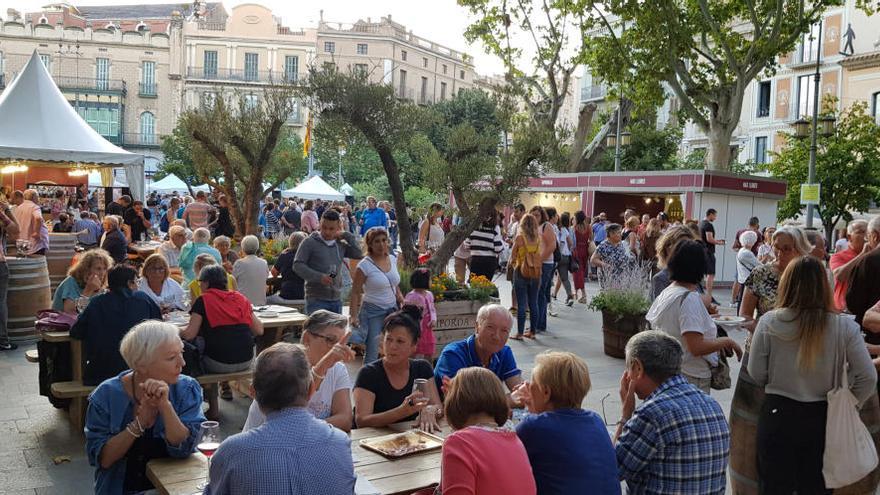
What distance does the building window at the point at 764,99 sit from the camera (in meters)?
37.9

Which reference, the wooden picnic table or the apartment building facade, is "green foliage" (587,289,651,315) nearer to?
the wooden picnic table

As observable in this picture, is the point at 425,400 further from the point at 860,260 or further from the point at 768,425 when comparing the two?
the point at 860,260

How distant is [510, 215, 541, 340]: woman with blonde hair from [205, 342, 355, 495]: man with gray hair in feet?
22.9

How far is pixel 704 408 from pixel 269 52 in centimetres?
6056

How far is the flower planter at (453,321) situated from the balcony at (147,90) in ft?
178

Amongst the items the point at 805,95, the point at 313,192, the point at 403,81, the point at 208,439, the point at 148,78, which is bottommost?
the point at 208,439

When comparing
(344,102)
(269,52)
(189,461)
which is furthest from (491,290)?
(269,52)

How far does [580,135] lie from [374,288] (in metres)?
16.5

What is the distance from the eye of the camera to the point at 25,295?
8.42 meters

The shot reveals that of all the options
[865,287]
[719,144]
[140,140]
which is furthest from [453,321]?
[140,140]

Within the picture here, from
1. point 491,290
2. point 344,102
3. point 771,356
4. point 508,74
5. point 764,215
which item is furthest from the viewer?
point 508,74

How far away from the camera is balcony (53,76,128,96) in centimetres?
5562

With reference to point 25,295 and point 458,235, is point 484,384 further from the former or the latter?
point 25,295

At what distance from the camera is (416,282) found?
665 centimetres
